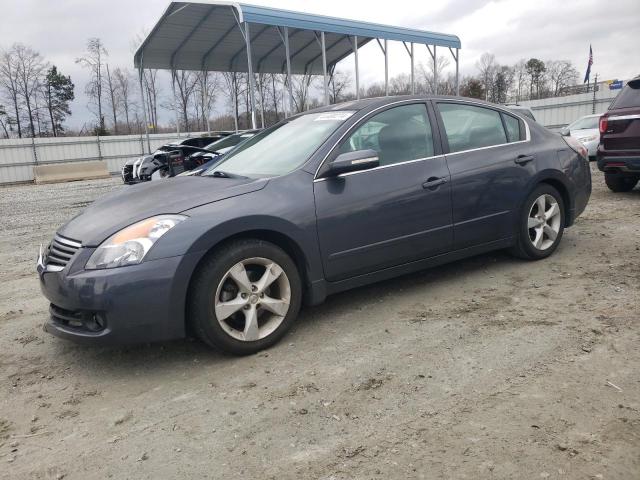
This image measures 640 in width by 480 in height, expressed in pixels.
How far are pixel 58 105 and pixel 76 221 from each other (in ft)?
161

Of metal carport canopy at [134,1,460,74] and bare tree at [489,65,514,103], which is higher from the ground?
bare tree at [489,65,514,103]

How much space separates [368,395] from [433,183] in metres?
1.86

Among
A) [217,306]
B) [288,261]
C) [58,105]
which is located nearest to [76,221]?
[217,306]

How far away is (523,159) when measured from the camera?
4.39m

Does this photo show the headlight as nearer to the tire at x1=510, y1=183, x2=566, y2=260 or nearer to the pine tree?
the tire at x1=510, y1=183, x2=566, y2=260

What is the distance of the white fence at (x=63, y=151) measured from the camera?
2336cm

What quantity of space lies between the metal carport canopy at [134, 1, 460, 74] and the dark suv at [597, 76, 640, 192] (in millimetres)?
9029

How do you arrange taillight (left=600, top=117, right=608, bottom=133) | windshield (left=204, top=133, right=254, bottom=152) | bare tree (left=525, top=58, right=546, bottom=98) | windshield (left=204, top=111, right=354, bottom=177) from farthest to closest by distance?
bare tree (left=525, top=58, right=546, bottom=98)
windshield (left=204, top=133, right=254, bottom=152)
taillight (left=600, top=117, right=608, bottom=133)
windshield (left=204, top=111, right=354, bottom=177)

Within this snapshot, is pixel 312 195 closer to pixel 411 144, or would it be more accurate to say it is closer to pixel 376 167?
pixel 376 167

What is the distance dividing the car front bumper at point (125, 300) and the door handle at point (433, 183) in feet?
6.12

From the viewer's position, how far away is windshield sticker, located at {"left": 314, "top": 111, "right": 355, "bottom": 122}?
12.3ft

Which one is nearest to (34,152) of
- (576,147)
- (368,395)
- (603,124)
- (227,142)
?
(227,142)

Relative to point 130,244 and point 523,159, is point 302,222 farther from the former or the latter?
point 523,159

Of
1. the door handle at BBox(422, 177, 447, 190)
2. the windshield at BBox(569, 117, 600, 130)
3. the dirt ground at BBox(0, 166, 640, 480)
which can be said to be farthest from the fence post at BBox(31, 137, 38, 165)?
the door handle at BBox(422, 177, 447, 190)
